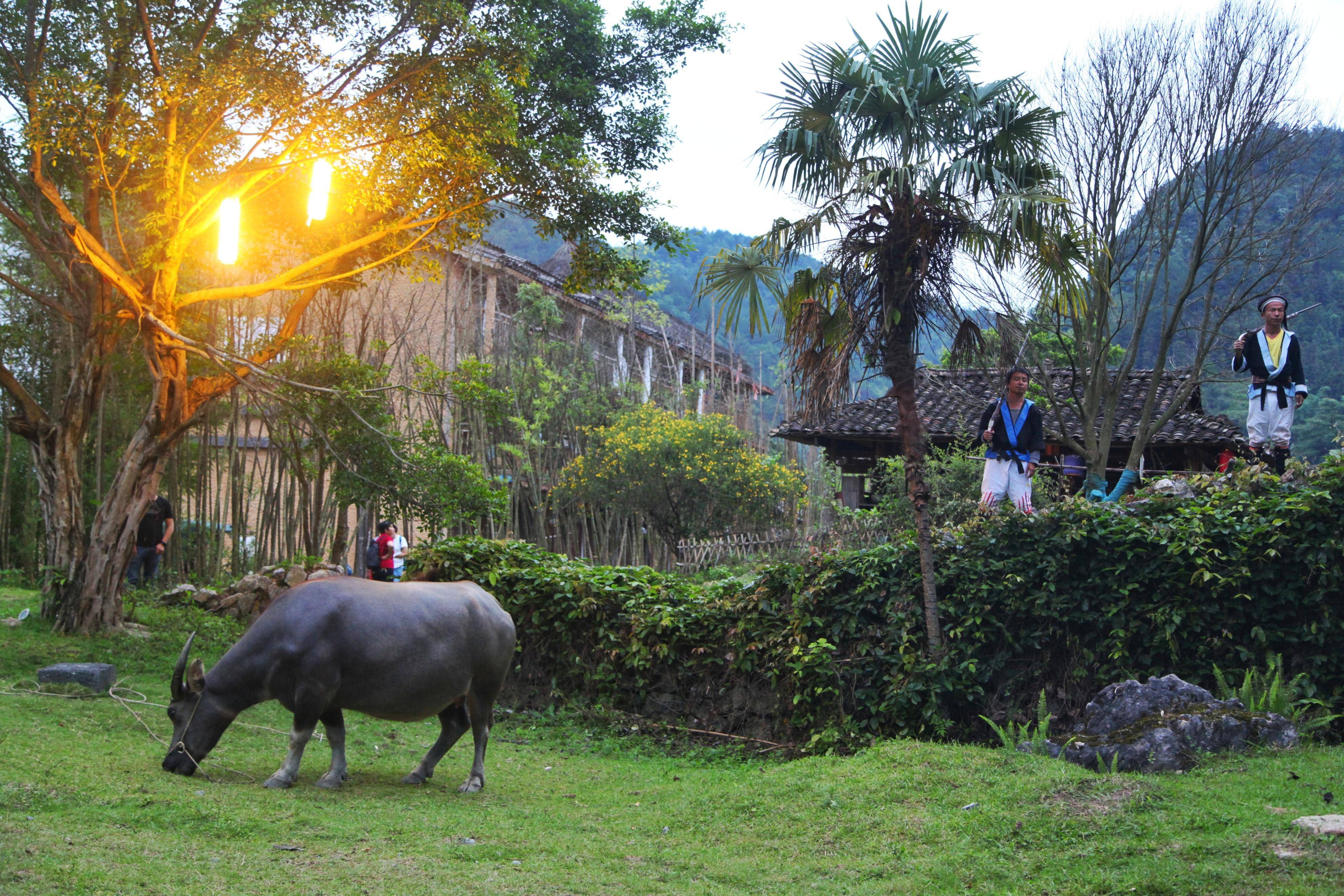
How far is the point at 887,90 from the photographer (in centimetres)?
799

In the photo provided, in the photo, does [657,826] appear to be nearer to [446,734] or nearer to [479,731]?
[479,731]

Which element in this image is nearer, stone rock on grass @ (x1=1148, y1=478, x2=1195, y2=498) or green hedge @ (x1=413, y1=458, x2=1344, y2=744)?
green hedge @ (x1=413, y1=458, x2=1344, y2=744)

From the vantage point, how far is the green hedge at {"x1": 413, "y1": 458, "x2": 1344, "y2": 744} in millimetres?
6793

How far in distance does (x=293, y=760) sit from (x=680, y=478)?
14635 mm

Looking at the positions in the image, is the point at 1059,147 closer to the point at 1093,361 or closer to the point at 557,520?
the point at 1093,361

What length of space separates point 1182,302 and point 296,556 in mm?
15427

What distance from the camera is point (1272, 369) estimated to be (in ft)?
28.4

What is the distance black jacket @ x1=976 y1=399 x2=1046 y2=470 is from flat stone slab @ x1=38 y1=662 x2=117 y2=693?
7.75 metres

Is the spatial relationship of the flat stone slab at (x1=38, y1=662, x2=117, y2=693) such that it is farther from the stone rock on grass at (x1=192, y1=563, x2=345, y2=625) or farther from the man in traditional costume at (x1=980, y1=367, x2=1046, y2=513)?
the man in traditional costume at (x1=980, y1=367, x2=1046, y2=513)

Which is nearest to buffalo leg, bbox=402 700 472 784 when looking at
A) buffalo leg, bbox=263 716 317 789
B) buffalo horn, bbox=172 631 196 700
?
buffalo leg, bbox=263 716 317 789

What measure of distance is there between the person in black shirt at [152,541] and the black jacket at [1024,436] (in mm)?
10834

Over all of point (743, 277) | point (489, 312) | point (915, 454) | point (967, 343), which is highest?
point (489, 312)

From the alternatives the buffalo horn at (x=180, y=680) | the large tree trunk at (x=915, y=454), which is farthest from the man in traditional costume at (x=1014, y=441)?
the buffalo horn at (x=180, y=680)

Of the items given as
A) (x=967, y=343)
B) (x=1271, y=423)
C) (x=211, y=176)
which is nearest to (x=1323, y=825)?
(x=967, y=343)
